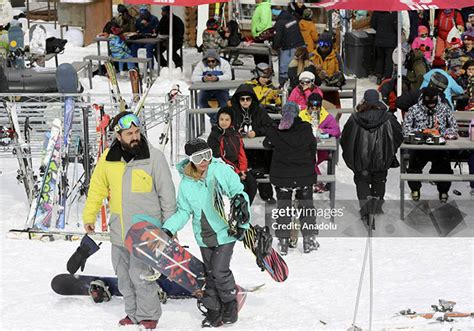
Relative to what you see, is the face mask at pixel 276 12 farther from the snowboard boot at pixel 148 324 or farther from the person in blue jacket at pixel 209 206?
the snowboard boot at pixel 148 324

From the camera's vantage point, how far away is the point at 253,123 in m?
12.1

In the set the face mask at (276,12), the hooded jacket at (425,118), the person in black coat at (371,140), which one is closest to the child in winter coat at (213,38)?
the face mask at (276,12)

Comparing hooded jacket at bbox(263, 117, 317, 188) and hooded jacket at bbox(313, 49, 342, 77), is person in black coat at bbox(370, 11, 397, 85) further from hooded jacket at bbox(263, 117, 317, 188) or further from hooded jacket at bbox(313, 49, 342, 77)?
hooded jacket at bbox(263, 117, 317, 188)

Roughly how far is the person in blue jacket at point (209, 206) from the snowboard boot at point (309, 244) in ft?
7.45

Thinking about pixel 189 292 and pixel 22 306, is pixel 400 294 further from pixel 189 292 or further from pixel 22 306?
pixel 22 306

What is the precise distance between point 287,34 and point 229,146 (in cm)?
708

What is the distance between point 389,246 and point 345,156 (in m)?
1.18

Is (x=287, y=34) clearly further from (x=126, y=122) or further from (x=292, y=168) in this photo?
(x=126, y=122)

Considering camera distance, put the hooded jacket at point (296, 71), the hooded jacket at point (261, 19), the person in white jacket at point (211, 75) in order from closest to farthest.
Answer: the hooded jacket at point (296, 71) → the person in white jacket at point (211, 75) → the hooded jacket at point (261, 19)

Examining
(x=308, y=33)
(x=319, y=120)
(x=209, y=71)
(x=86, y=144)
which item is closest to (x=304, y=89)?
(x=319, y=120)

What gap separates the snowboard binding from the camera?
30.8 feet

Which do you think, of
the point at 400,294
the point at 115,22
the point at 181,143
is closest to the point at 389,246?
the point at 400,294

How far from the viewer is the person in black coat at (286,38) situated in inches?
696

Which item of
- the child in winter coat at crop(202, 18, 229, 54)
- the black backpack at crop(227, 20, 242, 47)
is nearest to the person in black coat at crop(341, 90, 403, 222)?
the child in winter coat at crop(202, 18, 229, 54)
